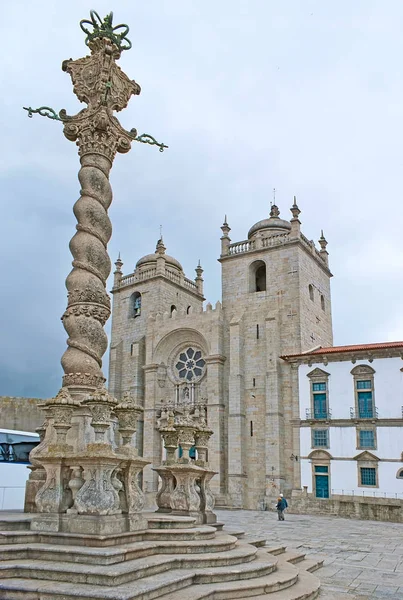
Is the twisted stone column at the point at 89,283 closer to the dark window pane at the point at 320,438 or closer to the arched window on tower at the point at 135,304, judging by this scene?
the dark window pane at the point at 320,438

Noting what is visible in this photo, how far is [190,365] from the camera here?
34.0 metres

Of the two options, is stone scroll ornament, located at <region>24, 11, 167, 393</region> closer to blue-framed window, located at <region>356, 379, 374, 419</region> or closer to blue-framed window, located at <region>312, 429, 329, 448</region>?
blue-framed window, located at <region>356, 379, 374, 419</region>

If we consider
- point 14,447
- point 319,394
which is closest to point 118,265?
point 319,394

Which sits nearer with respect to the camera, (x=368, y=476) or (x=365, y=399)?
(x=368, y=476)

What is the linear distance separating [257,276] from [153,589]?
29.4 m

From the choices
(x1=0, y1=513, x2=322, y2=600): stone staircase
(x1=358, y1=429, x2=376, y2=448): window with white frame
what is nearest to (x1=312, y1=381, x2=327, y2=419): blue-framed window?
(x1=358, y1=429, x2=376, y2=448): window with white frame

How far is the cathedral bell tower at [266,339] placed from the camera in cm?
2806

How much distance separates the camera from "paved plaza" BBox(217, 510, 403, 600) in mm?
7988

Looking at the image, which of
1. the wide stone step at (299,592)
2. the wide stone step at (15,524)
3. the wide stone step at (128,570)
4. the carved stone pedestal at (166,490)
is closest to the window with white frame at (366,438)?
the carved stone pedestal at (166,490)

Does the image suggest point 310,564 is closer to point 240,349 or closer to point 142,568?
point 142,568

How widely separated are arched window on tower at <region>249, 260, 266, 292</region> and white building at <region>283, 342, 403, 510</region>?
21.1ft

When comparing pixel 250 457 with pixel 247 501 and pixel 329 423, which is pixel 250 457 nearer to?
pixel 247 501

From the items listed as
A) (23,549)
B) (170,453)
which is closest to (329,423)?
(170,453)

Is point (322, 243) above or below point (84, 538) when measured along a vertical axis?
above
